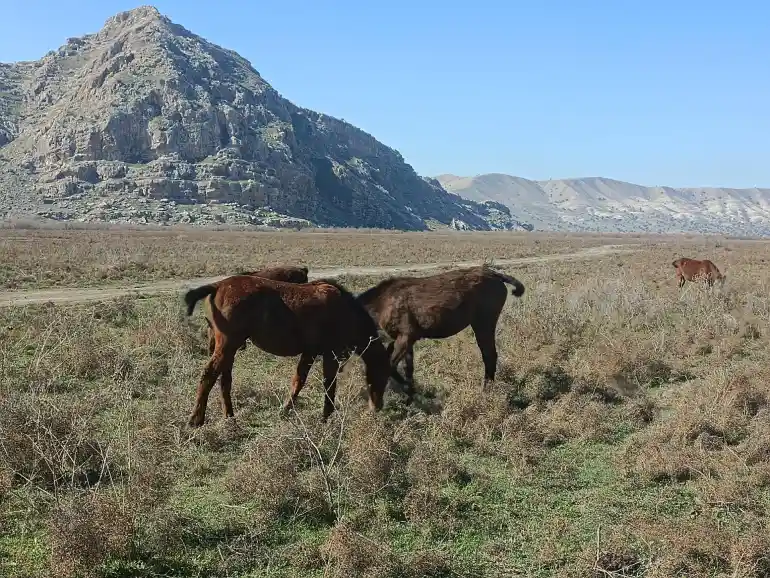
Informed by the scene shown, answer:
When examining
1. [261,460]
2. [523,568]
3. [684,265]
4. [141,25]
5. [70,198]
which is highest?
[141,25]

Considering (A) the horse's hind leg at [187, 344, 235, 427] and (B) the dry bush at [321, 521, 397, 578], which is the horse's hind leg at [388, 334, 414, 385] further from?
(B) the dry bush at [321, 521, 397, 578]

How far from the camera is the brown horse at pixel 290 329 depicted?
7898mm

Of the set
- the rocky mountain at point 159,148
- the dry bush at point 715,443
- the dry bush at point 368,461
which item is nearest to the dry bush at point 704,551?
the dry bush at point 715,443

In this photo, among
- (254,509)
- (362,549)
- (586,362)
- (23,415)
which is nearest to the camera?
(362,549)

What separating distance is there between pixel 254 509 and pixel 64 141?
152 metres

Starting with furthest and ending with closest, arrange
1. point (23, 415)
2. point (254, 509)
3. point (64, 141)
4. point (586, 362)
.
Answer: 1. point (64, 141)
2. point (586, 362)
3. point (23, 415)
4. point (254, 509)

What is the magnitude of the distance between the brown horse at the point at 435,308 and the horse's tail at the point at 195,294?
2.58 m

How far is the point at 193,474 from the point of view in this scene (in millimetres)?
6270

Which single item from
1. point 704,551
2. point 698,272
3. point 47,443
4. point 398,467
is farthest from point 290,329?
point 698,272

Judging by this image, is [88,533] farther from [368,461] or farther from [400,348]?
[400,348]

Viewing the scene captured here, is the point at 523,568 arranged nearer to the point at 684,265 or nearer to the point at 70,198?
the point at 684,265

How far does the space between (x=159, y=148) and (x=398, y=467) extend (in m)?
150

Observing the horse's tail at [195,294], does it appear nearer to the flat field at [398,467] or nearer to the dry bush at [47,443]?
the flat field at [398,467]

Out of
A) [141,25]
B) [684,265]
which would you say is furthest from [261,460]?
[141,25]
